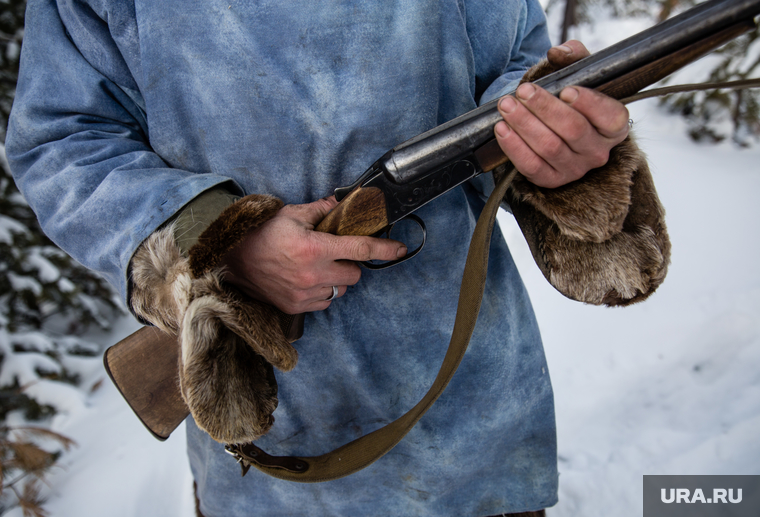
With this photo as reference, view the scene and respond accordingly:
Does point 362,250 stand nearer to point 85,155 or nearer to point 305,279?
point 305,279

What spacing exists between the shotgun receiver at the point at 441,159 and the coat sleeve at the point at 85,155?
11.0 inches

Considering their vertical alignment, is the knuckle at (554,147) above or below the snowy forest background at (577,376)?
above

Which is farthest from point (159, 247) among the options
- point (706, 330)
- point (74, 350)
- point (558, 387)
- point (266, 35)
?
point (706, 330)

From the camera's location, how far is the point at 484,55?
3.79 ft

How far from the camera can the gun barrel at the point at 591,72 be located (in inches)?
31.1

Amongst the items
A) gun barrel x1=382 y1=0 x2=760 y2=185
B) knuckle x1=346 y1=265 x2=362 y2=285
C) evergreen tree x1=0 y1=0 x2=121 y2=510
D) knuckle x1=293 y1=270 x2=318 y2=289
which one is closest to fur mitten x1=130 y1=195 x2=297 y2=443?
knuckle x1=293 y1=270 x2=318 y2=289

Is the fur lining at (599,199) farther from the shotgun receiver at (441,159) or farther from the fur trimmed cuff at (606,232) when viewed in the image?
the shotgun receiver at (441,159)

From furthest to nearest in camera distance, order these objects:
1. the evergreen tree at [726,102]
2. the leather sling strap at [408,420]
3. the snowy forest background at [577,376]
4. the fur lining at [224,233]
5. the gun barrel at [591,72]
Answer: the evergreen tree at [726,102], the snowy forest background at [577,376], the leather sling strap at [408,420], the fur lining at [224,233], the gun barrel at [591,72]

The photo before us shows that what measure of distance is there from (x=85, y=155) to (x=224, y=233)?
48 cm

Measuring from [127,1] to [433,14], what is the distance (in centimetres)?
79

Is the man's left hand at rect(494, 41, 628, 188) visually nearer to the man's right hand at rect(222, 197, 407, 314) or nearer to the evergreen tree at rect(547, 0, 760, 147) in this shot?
the man's right hand at rect(222, 197, 407, 314)

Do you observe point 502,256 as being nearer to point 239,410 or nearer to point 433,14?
point 433,14

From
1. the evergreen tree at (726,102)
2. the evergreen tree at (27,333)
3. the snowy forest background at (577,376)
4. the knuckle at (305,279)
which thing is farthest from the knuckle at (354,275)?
the evergreen tree at (726,102)

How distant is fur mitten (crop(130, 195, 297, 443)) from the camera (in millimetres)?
882
